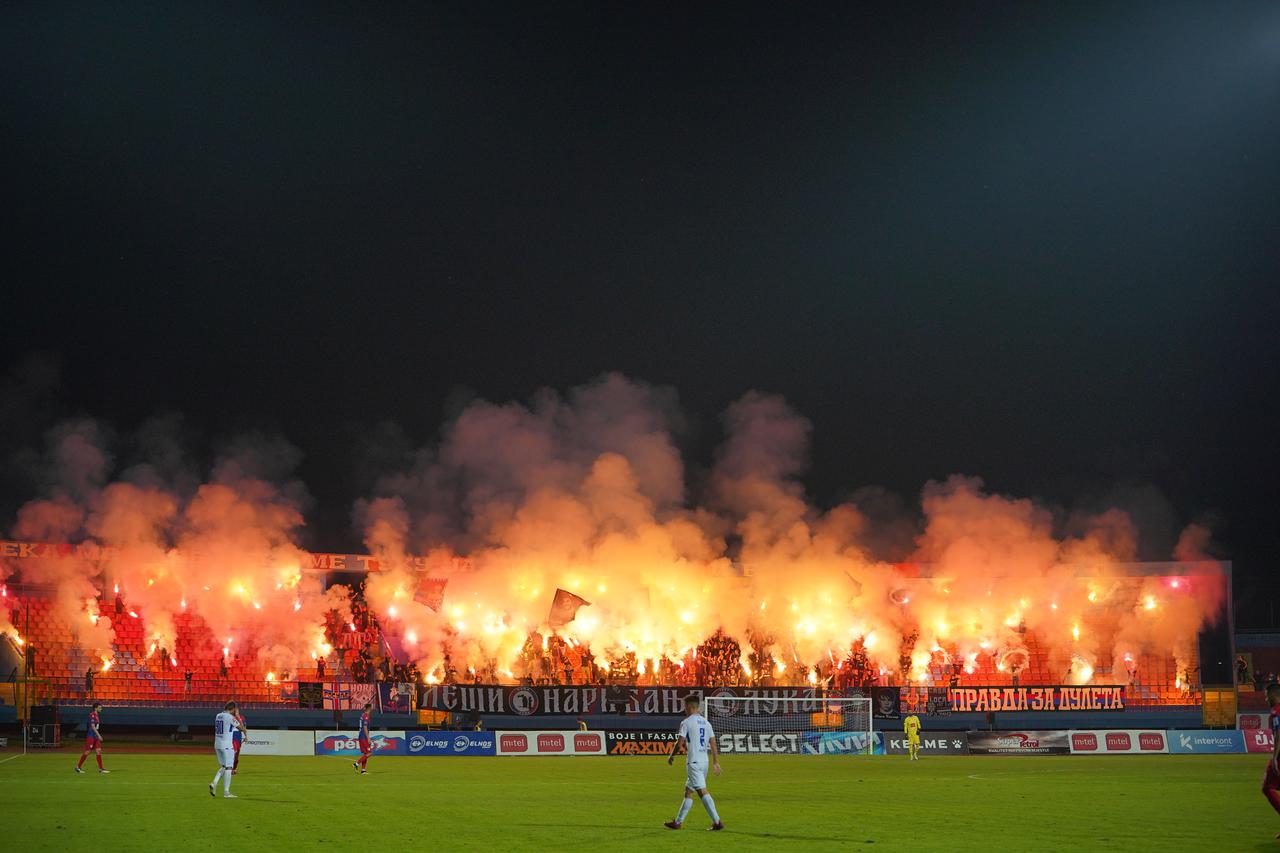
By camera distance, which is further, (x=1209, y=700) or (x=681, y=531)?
(x=681, y=531)

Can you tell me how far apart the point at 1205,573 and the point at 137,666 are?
47.7 metres

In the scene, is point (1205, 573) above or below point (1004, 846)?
above

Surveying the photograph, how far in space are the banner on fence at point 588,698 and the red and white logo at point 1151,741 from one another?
31.1 ft

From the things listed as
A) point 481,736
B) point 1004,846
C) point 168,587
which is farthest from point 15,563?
point 1004,846

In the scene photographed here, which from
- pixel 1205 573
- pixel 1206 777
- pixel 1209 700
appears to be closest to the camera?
pixel 1206 777

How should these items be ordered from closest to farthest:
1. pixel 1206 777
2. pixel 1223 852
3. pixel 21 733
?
pixel 1223 852
pixel 1206 777
pixel 21 733

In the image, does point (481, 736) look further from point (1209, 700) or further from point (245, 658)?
point (1209, 700)

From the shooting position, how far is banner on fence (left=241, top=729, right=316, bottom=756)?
3819 centimetres

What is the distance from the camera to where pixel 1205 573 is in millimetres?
59094

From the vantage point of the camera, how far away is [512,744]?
41719 mm

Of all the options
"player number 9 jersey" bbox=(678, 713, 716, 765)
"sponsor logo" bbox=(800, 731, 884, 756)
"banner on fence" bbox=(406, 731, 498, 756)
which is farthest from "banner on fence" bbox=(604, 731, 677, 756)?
"player number 9 jersey" bbox=(678, 713, 716, 765)

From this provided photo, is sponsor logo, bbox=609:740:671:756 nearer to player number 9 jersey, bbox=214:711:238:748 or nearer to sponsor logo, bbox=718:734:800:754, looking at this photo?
sponsor logo, bbox=718:734:800:754

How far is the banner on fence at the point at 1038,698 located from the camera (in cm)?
5212

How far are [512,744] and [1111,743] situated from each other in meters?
20.7
